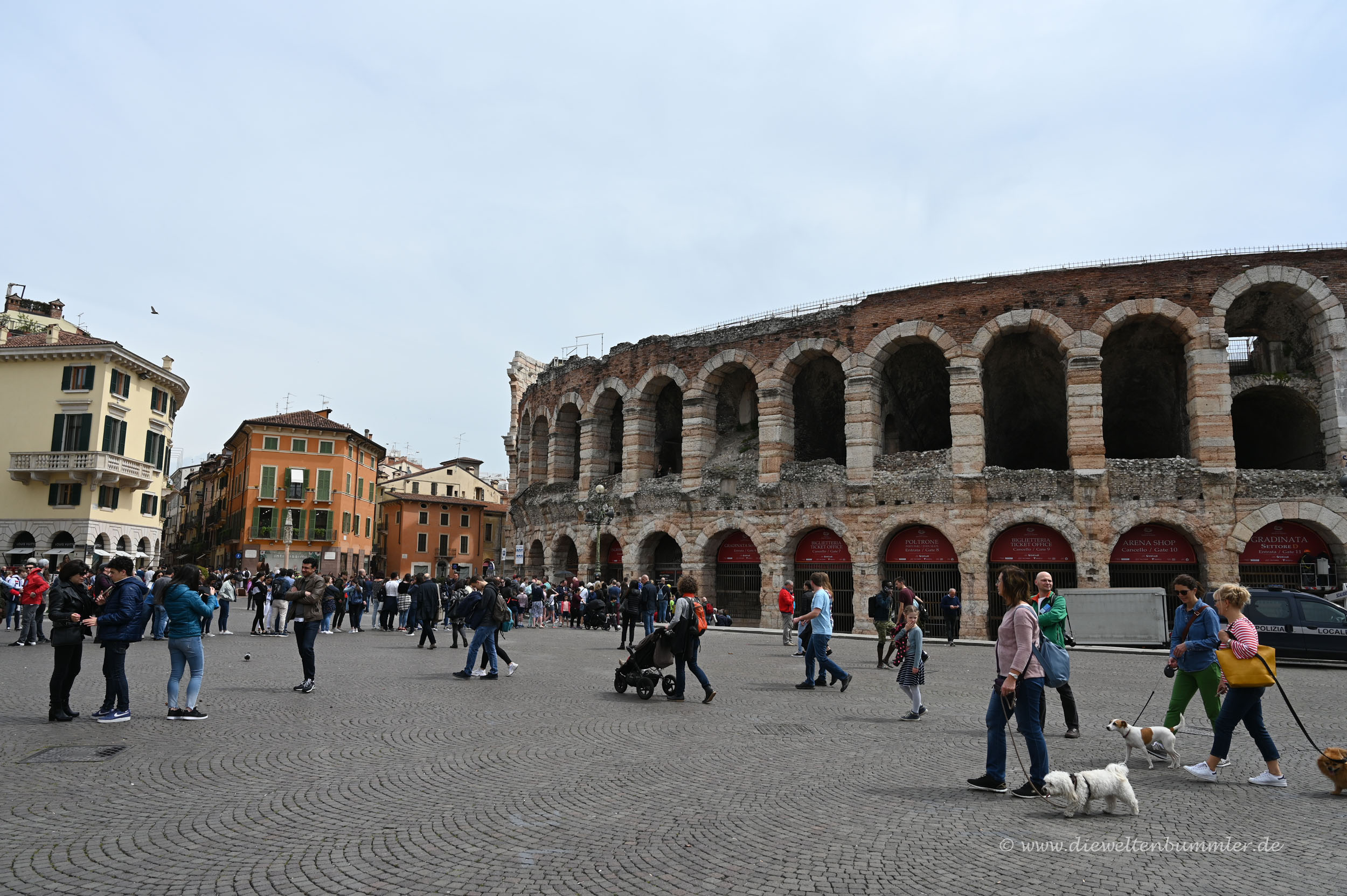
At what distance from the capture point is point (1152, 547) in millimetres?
22672

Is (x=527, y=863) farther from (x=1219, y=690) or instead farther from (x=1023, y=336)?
(x=1023, y=336)

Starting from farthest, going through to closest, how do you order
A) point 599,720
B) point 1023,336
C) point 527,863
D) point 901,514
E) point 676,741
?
1. point 1023,336
2. point 901,514
3. point 599,720
4. point 676,741
5. point 527,863

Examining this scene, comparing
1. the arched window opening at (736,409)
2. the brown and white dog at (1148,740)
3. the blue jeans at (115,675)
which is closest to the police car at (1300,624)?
the brown and white dog at (1148,740)

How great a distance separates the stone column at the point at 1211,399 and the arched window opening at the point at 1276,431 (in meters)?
1.71

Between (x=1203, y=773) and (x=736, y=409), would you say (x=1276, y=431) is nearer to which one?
(x=736, y=409)

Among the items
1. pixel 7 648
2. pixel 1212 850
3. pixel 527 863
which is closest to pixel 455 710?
pixel 527 863

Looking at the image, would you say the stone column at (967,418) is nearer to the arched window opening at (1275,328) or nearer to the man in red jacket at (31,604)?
the arched window opening at (1275,328)

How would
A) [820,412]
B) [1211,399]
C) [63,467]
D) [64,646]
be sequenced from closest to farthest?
[64,646]
[1211,399]
[820,412]
[63,467]

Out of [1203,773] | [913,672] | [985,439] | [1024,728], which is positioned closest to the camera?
[1024,728]

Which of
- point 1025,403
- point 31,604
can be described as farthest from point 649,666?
point 1025,403

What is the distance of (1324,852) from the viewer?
4832mm

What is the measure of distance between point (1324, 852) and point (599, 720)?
613cm

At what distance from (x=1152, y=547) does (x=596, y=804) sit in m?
21.6

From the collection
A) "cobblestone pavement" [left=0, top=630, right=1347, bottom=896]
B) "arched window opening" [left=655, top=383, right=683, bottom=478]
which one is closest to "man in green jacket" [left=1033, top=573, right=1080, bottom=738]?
"cobblestone pavement" [left=0, top=630, right=1347, bottom=896]
